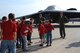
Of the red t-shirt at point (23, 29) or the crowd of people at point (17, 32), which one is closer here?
the crowd of people at point (17, 32)

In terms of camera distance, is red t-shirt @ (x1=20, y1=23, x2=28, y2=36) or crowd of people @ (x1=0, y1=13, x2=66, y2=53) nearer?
crowd of people @ (x1=0, y1=13, x2=66, y2=53)

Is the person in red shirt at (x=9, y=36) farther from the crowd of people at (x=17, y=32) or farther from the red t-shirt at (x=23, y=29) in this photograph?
the red t-shirt at (x=23, y=29)

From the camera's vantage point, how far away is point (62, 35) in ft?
67.6

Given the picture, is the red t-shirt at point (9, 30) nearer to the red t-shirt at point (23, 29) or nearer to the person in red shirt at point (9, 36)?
Answer: the person in red shirt at point (9, 36)

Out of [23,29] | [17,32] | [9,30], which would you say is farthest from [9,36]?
[17,32]

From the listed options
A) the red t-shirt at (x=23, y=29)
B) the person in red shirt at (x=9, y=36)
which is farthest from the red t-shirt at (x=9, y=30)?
the red t-shirt at (x=23, y=29)

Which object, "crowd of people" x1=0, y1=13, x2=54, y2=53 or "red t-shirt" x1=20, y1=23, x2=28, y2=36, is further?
"red t-shirt" x1=20, y1=23, x2=28, y2=36

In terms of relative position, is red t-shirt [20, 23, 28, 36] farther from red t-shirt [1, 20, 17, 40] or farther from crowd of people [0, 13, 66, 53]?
red t-shirt [1, 20, 17, 40]

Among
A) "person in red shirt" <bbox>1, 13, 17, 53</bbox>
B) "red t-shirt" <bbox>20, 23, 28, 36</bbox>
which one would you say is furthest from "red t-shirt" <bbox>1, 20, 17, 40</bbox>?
"red t-shirt" <bbox>20, 23, 28, 36</bbox>

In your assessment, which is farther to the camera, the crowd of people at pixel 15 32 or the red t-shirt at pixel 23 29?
the red t-shirt at pixel 23 29

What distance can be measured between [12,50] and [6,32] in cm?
72

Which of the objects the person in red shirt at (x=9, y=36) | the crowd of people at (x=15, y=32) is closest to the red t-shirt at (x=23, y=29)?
the crowd of people at (x=15, y=32)

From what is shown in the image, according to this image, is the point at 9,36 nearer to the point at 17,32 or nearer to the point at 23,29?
the point at 23,29

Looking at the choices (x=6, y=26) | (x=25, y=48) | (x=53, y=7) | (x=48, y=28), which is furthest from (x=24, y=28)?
(x=53, y=7)
